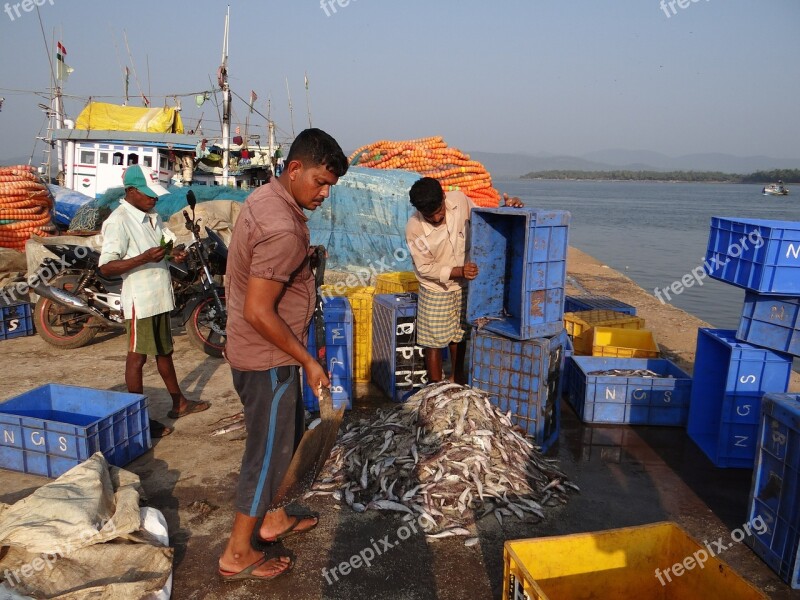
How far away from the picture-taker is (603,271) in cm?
1708

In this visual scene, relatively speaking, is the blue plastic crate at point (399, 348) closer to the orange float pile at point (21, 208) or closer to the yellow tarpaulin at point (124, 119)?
the orange float pile at point (21, 208)

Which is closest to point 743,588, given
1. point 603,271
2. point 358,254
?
point 358,254

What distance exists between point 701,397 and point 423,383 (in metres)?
2.75

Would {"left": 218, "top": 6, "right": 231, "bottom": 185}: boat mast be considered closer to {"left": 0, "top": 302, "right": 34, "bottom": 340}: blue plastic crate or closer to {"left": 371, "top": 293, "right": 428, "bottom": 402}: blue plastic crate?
{"left": 0, "top": 302, "right": 34, "bottom": 340}: blue plastic crate

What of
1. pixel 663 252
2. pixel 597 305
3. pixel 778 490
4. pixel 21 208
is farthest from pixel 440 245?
pixel 663 252

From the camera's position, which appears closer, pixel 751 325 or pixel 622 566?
pixel 622 566

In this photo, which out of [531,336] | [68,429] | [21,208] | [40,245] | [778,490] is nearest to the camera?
[778,490]

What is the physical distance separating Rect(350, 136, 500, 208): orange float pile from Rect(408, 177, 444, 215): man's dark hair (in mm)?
7938

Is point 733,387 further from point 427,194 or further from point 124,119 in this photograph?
point 124,119

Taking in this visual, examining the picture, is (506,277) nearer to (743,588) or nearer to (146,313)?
(146,313)

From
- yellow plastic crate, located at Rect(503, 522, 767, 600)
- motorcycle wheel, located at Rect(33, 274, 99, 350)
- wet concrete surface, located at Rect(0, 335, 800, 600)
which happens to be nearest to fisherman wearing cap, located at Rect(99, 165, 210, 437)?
wet concrete surface, located at Rect(0, 335, 800, 600)

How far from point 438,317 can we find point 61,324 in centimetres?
559

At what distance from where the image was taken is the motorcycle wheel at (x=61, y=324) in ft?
26.5

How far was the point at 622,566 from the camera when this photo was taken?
3.05 metres
